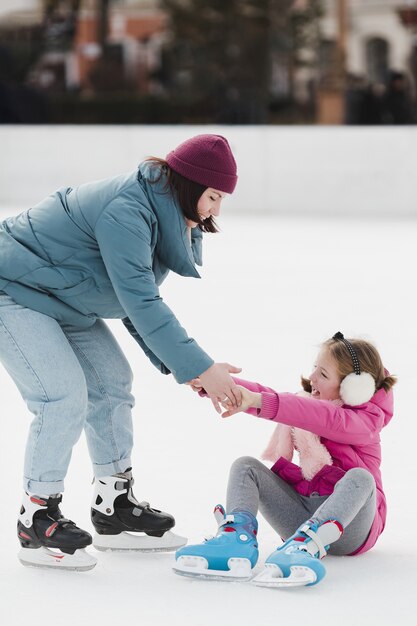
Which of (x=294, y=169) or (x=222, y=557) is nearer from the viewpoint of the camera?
(x=222, y=557)

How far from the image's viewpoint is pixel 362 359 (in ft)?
10.9

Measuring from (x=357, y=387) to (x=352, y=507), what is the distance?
1.11 feet

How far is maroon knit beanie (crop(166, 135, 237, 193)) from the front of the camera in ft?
10.1

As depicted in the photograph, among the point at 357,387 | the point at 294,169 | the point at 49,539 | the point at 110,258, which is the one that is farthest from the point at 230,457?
the point at 294,169

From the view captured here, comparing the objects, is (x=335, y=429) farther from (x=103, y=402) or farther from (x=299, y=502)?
(x=103, y=402)

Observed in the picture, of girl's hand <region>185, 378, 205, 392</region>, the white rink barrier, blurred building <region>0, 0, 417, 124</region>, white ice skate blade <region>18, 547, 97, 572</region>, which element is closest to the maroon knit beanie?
girl's hand <region>185, 378, 205, 392</region>

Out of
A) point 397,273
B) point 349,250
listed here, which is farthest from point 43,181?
point 397,273

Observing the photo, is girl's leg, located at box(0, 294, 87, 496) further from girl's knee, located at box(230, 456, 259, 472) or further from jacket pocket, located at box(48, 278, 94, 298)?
girl's knee, located at box(230, 456, 259, 472)

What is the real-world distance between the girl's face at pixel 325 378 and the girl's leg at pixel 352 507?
0.89ft

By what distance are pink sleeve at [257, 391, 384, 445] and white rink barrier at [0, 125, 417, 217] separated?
11.0 metres

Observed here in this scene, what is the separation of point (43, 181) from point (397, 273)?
7.44 metres

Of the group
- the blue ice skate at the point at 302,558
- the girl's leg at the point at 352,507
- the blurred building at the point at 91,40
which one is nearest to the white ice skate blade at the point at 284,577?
the blue ice skate at the point at 302,558

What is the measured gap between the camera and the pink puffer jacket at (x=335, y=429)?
3186 millimetres

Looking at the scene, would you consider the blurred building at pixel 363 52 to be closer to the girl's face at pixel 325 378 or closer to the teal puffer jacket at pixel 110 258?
the girl's face at pixel 325 378
